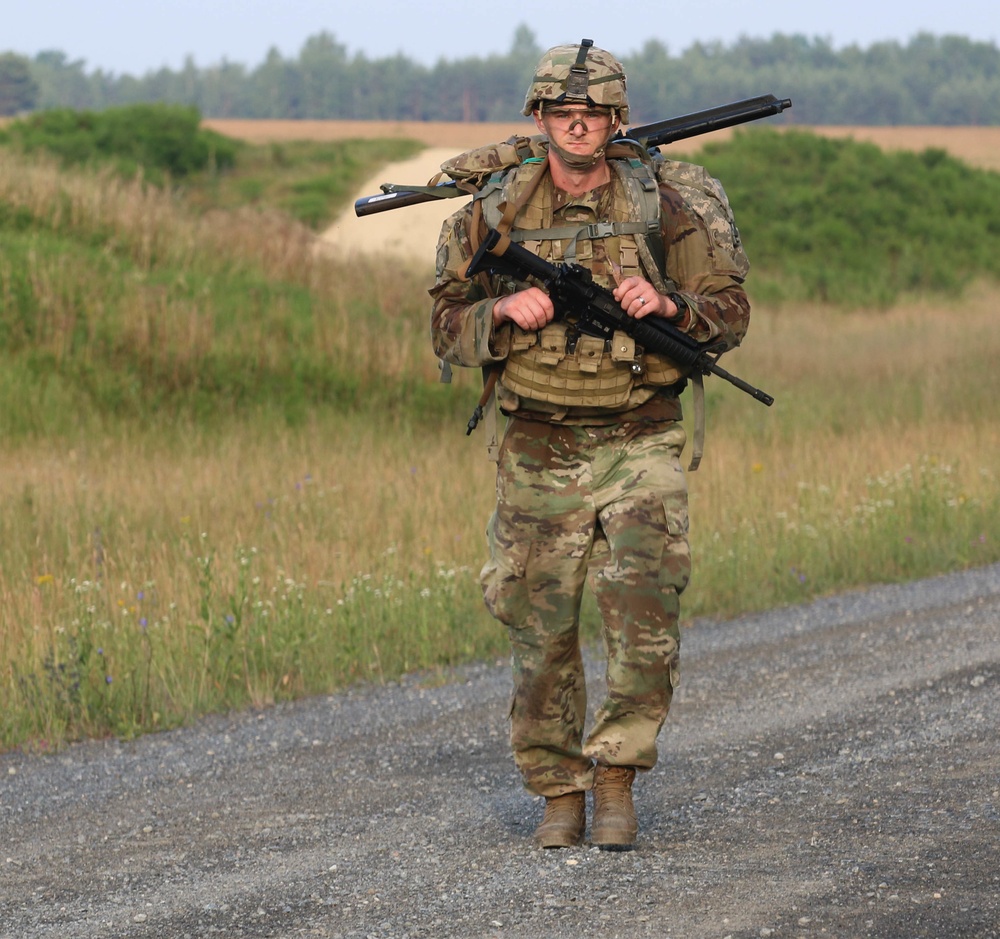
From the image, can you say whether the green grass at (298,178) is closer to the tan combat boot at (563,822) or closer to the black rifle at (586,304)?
the black rifle at (586,304)

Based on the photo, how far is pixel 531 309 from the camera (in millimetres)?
4344

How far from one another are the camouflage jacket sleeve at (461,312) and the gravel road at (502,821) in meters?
1.36

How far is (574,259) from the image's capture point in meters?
4.47

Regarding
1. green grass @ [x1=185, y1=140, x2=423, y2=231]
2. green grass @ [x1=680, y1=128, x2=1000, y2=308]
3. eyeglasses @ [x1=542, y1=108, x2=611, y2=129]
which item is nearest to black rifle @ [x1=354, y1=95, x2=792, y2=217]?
eyeglasses @ [x1=542, y1=108, x2=611, y2=129]

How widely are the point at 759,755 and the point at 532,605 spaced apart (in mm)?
1404

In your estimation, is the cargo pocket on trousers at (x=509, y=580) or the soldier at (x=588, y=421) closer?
the soldier at (x=588, y=421)

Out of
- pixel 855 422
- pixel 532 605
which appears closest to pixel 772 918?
pixel 532 605

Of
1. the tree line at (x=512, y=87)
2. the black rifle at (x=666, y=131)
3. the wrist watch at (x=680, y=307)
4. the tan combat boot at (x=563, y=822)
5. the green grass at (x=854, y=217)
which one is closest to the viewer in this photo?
the wrist watch at (x=680, y=307)

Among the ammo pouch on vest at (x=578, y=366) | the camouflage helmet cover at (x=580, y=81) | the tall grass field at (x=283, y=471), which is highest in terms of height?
the camouflage helmet cover at (x=580, y=81)

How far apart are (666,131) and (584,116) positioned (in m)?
0.60

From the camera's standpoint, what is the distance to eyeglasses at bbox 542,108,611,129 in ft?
14.4

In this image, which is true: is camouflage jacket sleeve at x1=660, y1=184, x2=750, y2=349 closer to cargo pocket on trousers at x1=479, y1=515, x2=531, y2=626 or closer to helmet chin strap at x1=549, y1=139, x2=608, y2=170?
helmet chin strap at x1=549, y1=139, x2=608, y2=170

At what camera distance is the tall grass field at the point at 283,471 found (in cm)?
708

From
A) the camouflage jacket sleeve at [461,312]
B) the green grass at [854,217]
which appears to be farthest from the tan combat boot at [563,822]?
the green grass at [854,217]
